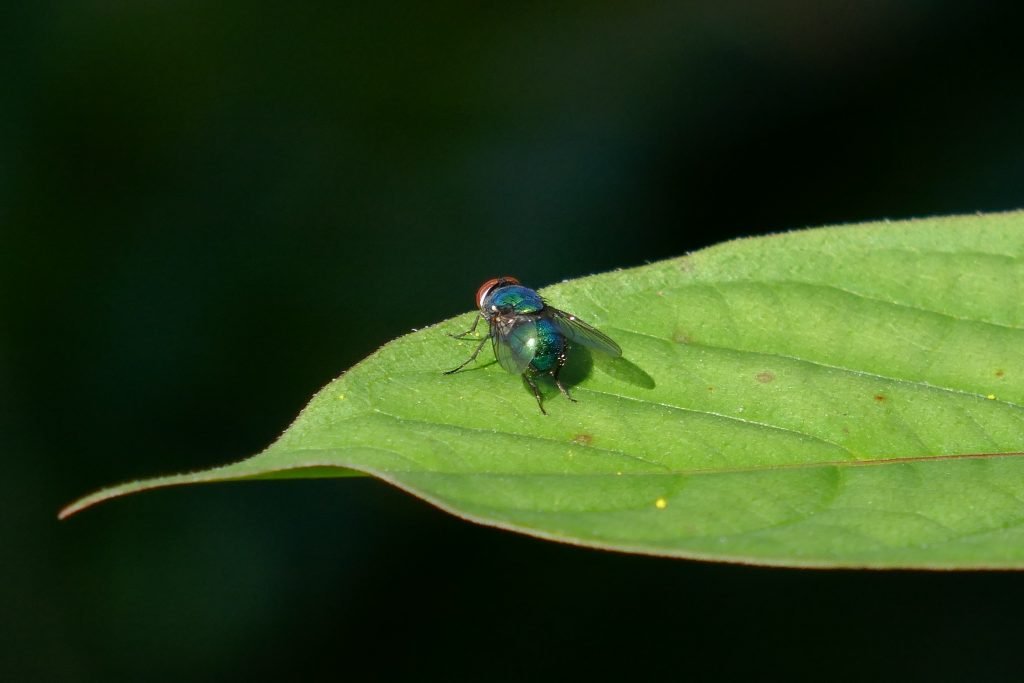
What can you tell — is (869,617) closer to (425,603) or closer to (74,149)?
(425,603)

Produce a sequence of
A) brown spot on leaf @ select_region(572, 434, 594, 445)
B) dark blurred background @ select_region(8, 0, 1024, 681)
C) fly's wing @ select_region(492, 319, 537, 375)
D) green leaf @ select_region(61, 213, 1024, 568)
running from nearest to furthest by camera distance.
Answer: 1. green leaf @ select_region(61, 213, 1024, 568)
2. brown spot on leaf @ select_region(572, 434, 594, 445)
3. fly's wing @ select_region(492, 319, 537, 375)
4. dark blurred background @ select_region(8, 0, 1024, 681)

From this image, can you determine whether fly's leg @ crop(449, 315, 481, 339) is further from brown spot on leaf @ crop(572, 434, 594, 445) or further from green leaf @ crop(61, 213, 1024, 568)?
brown spot on leaf @ crop(572, 434, 594, 445)

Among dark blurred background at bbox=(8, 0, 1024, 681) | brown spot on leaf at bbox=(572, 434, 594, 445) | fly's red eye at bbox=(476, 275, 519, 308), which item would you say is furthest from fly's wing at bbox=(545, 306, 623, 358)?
dark blurred background at bbox=(8, 0, 1024, 681)

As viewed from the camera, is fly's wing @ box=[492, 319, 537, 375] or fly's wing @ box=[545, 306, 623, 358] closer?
fly's wing @ box=[545, 306, 623, 358]

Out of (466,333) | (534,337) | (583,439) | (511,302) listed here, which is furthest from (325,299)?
(583,439)

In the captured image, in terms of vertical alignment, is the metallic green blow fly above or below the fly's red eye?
below

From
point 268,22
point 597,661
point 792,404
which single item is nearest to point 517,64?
point 268,22
